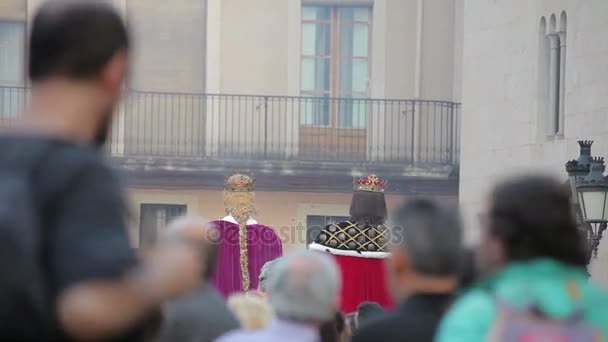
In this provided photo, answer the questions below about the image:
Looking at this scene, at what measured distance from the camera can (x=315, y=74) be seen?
30.5m

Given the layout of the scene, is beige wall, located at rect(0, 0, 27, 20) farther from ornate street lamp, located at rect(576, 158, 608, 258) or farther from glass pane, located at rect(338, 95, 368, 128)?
ornate street lamp, located at rect(576, 158, 608, 258)

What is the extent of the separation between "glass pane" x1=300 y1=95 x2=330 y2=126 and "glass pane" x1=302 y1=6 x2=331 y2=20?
1.30 meters

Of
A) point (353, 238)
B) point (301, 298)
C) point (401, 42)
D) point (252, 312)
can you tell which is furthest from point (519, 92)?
point (301, 298)

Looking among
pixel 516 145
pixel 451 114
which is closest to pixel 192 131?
pixel 451 114

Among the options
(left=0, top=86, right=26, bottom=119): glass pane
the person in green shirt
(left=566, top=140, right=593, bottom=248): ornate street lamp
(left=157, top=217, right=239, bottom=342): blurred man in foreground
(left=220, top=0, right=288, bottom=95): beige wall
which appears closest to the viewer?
the person in green shirt

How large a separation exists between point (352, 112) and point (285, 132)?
1144 mm

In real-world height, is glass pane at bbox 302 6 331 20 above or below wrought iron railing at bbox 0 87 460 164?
above

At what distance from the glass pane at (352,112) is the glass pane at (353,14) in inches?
50.3

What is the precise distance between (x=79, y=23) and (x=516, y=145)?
1889 cm

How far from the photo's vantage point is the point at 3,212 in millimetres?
2998

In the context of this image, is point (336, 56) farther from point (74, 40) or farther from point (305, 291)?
point (74, 40)

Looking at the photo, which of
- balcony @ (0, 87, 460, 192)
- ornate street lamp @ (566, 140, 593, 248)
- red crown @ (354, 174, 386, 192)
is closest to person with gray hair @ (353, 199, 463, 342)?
ornate street lamp @ (566, 140, 593, 248)

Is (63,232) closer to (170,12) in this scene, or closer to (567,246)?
(567,246)

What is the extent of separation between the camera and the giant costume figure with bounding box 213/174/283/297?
1515 centimetres
